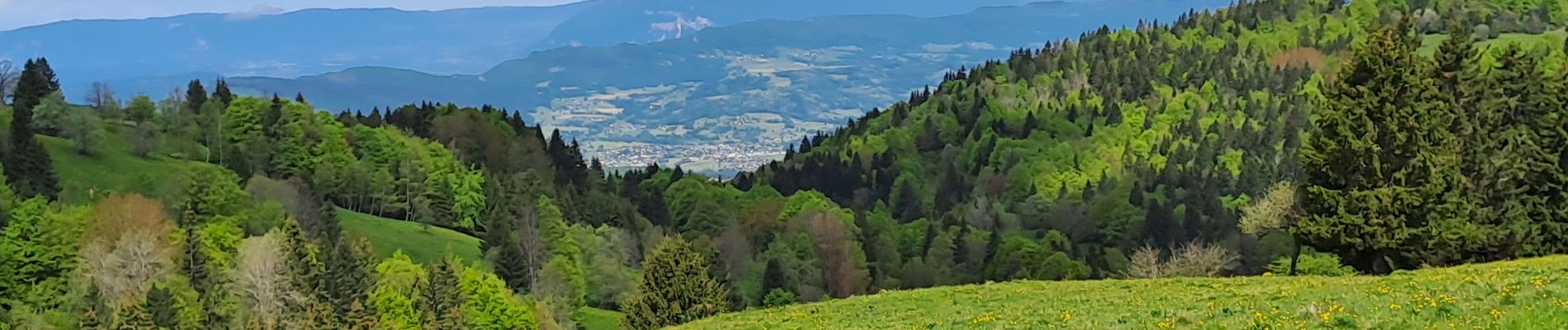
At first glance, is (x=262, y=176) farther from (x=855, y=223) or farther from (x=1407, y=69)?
(x=1407, y=69)

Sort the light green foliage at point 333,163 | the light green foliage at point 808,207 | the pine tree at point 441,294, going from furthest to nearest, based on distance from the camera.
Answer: the light green foliage at point 808,207, the light green foliage at point 333,163, the pine tree at point 441,294

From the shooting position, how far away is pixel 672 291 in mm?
72812

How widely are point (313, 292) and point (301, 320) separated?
10.9 ft

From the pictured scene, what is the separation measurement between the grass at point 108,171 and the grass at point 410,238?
15.4 m

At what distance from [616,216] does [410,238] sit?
46.3 metres

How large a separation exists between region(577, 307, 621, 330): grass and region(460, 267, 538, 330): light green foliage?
17935 millimetres

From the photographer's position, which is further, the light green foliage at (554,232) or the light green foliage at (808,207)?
the light green foliage at (808,207)

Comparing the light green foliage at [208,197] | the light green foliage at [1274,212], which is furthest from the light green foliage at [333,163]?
the light green foliage at [1274,212]

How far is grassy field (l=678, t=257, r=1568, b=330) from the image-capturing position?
1953 centimetres

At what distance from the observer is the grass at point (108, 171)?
10456 centimetres

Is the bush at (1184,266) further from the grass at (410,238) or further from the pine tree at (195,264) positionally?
the pine tree at (195,264)

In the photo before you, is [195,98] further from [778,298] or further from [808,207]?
[778,298]

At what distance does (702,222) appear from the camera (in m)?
160

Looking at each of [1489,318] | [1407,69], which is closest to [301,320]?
[1407,69]
